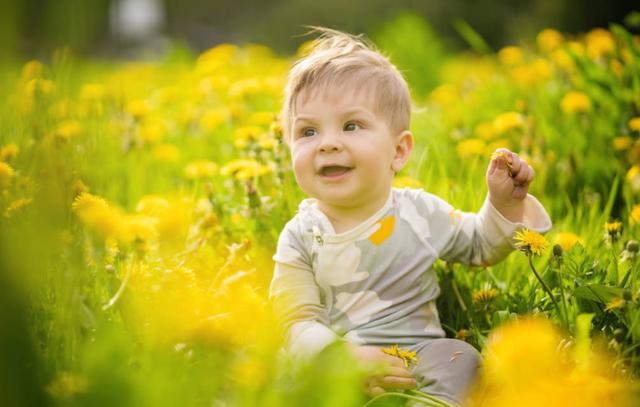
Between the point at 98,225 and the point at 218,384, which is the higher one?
the point at 98,225

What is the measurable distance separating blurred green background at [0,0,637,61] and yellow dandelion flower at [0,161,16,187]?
13.1 inches

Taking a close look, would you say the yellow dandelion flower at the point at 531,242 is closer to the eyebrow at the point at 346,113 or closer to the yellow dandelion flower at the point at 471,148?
the eyebrow at the point at 346,113

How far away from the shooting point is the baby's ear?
1.77 m

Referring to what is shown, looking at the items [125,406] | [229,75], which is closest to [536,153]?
[125,406]

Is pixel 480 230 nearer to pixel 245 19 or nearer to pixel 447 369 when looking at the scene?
pixel 447 369

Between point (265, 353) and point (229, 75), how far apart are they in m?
4.17

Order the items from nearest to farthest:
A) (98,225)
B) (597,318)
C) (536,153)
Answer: (98,225) → (597,318) → (536,153)

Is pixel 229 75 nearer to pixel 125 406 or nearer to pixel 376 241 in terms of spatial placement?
pixel 376 241

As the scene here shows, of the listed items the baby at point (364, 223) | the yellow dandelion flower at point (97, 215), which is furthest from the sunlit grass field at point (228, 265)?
the baby at point (364, 223)

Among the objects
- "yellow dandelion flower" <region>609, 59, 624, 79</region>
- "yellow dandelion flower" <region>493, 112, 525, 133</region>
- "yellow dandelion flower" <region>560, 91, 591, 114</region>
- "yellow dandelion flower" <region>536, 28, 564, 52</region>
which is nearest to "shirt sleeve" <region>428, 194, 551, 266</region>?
"yellow dandelion flower" <region>493, 112, 525, 133</region>

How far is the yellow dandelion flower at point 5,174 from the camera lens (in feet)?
4.57

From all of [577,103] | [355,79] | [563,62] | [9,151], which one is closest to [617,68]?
[577,103]

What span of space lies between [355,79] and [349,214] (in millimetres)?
Result: 319

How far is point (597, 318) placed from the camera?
154 cm
